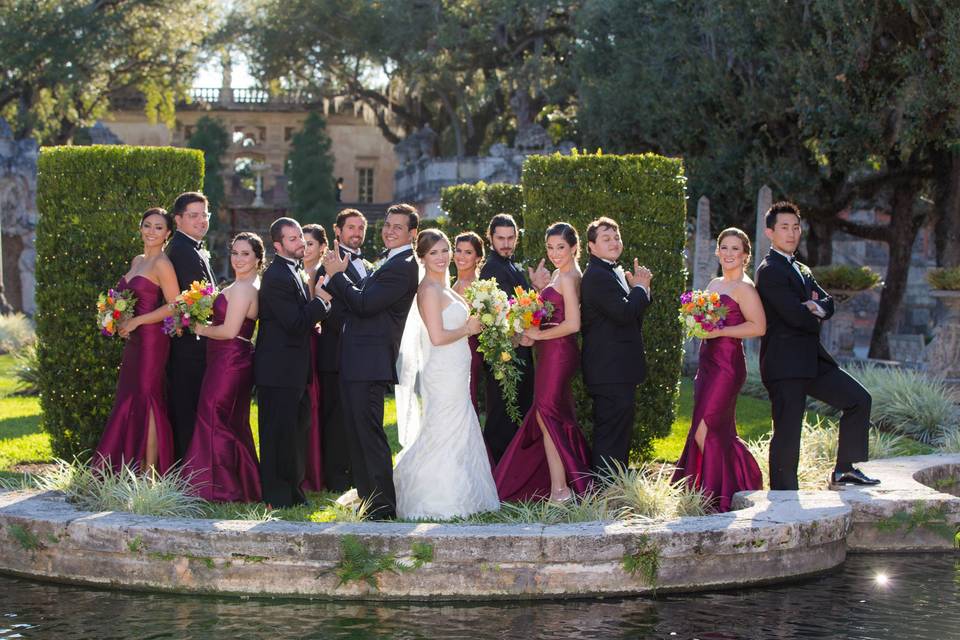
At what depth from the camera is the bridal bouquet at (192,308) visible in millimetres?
8547

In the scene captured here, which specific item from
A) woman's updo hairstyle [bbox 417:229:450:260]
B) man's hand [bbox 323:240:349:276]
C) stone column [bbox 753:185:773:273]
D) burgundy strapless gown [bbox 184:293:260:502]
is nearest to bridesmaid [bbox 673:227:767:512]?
woman's updo hairstyle [bbox 417:229:450:260]

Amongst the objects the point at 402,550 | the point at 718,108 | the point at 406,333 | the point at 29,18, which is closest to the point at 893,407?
the point at 406,333

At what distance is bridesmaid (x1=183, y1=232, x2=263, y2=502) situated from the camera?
28.4ft

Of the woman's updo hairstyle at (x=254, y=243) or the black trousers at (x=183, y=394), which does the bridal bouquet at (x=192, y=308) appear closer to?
the woman's updo hairstyle at (x=254, y=243)

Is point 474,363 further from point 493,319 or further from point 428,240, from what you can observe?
point 428,240

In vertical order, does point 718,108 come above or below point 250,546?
above

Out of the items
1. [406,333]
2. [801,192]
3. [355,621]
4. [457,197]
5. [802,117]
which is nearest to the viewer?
[355,621]

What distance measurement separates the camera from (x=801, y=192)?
24266mm

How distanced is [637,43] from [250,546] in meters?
23.6

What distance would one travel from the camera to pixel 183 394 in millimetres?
9297

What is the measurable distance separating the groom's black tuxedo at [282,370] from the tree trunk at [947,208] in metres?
16.0

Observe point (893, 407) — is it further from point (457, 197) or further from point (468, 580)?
point (468, 580)

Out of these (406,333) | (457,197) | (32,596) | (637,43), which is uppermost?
(637,43)

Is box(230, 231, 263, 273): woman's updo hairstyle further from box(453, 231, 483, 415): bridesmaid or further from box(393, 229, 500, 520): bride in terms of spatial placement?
box(453, 231, 483, 415): bridesmaid
